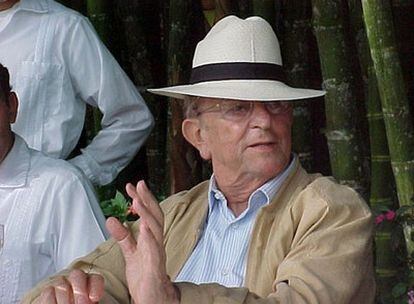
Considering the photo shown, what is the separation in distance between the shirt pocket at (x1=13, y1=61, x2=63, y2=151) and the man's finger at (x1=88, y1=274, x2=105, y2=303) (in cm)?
120

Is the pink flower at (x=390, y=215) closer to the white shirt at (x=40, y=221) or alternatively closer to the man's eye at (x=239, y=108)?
the white shirt at (x=40, y=221)

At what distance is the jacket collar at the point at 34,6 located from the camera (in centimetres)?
361

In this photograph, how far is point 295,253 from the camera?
2.58 metres

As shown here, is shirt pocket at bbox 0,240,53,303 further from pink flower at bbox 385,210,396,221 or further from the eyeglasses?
pink flower at bbox 385,210,396,221

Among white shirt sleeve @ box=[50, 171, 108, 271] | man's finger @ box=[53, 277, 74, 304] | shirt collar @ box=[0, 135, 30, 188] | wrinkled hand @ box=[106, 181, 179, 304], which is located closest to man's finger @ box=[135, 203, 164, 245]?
wrinkled hand @ box=[106, 181, 179, 304]

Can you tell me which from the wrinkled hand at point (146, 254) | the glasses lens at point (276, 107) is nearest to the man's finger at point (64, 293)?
the wrinkled hand at point (146, 254)

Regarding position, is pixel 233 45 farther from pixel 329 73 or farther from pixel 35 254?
pixel 329 73

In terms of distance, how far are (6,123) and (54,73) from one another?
1.67 feet

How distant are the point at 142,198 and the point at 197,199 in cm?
67

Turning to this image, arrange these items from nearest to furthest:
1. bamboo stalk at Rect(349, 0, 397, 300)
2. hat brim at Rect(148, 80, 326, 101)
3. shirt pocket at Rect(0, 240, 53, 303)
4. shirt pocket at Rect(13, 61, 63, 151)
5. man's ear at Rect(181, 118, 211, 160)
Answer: hat brim at Rect(148, 80, 326, 101) < man's ear at Rect(181, 118, 211, 160) < shirt pocket at Rect(0, 240, 53, 303) < shirt pocket at Rect(13, 61, 63, 151) < bamboo stalk at Rect(349, 0, 397, 300)

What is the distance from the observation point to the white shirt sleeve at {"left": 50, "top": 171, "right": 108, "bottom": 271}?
3.10 meters

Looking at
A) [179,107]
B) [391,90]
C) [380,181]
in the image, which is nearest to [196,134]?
[391,90]

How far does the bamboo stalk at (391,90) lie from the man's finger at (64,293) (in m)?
1.71

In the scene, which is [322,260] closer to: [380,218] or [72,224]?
[72,224]
